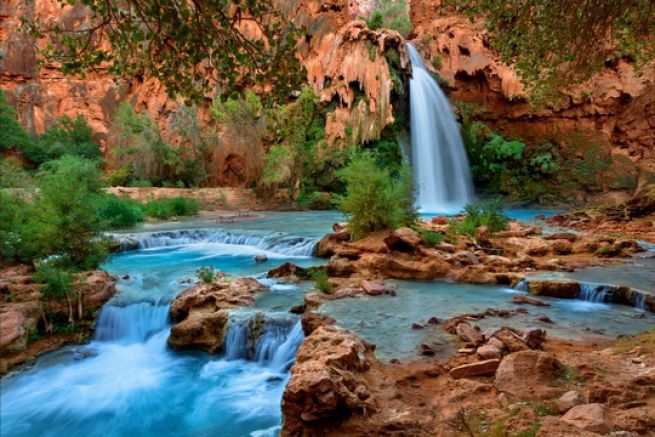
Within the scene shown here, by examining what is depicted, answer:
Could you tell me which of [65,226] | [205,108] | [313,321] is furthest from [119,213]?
[313,321]

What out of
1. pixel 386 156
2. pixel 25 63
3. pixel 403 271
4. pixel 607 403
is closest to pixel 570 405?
pixel 607 403

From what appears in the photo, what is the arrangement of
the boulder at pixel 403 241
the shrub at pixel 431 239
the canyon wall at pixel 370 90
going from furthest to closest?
the canyon wall at pixel 370 90 → the shrub at pixel 431 239 → the boulder at pixel 403 241

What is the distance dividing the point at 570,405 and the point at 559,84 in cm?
561

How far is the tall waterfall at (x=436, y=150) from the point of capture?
24344 mm

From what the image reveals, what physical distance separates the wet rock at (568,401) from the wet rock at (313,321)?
9.19ft

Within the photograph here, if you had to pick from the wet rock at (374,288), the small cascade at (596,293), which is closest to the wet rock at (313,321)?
the wet rock at (374,288)

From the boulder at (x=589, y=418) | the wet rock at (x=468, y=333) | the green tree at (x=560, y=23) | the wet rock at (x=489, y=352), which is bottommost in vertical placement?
the wet rock at (x=468, y=333)

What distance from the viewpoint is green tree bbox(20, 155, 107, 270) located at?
25.0 feet

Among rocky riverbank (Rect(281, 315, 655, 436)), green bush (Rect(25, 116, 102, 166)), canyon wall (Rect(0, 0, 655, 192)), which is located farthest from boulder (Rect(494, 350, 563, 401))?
green bush (Rect(25, 116, 102, 166))

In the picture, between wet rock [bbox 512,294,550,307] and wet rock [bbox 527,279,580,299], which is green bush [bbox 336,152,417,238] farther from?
wet rock [bbox 512,294,550,307]

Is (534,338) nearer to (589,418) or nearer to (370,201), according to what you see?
(589,418)

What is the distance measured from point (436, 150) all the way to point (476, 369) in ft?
74.2

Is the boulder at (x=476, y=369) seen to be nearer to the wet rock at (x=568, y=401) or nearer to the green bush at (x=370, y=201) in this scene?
the wet rock at (x=568, y=401)

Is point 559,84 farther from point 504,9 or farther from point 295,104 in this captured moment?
point 295,104
